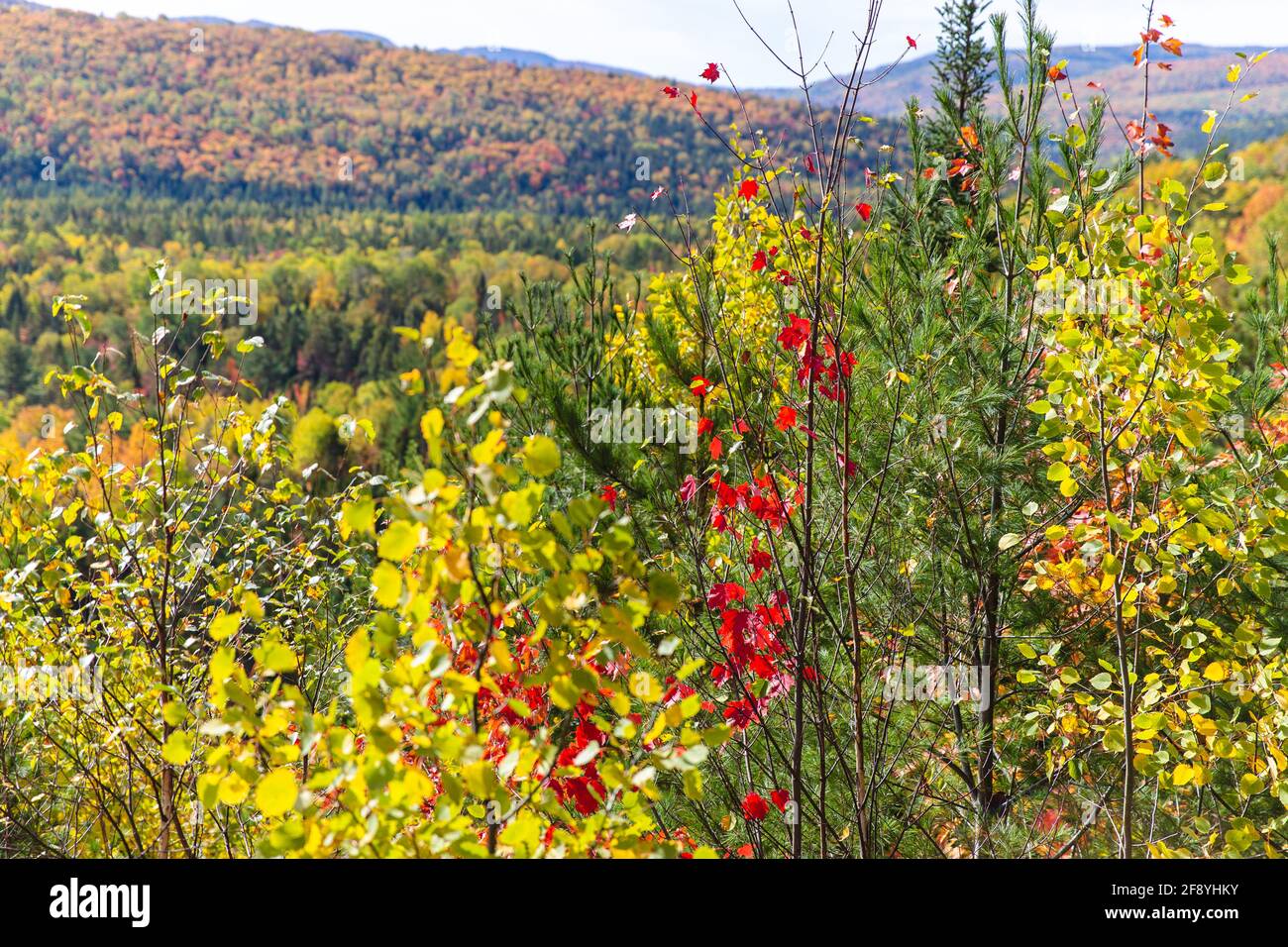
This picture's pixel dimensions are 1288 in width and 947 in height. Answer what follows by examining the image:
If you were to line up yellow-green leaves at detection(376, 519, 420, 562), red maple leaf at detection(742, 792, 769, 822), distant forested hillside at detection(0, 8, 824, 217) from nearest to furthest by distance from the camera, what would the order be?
yellow-green leaves at detection(376, 519, 420, 562) → red maple leaf at detection(742, 792, 769, 822) → distant forested hillside at detection(0, 8, 824, 217)

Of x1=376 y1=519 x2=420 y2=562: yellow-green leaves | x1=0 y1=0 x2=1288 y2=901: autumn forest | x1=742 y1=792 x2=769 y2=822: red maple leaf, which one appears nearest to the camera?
x1=376 y1=519 x2=420 y2=562: yellow-green leaves

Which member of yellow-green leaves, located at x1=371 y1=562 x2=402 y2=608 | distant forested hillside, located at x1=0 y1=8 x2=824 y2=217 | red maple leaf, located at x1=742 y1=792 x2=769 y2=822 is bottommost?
red maple leaf, located at x1=742 y1=792 x2=769 y2=822

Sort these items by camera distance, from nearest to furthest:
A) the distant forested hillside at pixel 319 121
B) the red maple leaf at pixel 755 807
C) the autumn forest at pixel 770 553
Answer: the autumn forest at pixel 770 553
the red maple leaf at pixel 755 807
the distant forested hillside at pixel 319 121

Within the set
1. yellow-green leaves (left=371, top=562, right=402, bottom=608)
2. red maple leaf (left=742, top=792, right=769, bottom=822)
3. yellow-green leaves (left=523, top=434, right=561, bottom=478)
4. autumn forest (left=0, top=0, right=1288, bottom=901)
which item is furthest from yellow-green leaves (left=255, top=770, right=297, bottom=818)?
red maple leaf (left=742, top=792, right=769, bottom=822)

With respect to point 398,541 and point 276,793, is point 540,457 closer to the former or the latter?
point 398,541

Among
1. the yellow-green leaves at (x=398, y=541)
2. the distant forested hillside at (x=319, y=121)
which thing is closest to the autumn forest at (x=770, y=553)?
the yellow-green leaves at (x=398, y=541)

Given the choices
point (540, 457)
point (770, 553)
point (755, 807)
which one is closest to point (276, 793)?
point (540, 457)

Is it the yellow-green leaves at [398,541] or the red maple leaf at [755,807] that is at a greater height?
the yellow-green leaves at [398,541]

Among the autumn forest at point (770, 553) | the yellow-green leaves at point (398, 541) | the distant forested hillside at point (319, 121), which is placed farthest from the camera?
the distant forested hillside at point (319, 121)

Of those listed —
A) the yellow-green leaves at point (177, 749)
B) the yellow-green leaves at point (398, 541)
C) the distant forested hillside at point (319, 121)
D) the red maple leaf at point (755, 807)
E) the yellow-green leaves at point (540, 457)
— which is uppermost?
the distant forested hillside at point (319, 121)

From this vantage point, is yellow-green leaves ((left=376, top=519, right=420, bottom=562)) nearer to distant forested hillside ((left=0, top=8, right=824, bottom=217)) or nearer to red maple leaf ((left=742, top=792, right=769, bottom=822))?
red maple leaf ((left=742, top=792, right=769, bottom=822))

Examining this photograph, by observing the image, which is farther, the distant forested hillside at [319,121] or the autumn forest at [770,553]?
the distant forested hillside at [319,121]

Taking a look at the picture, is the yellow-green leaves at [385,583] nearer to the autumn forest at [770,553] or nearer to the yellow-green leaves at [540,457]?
the autumn forest at [770,553]
